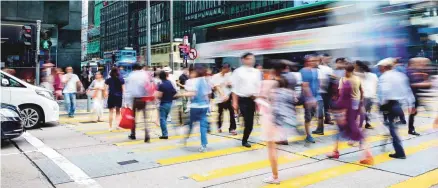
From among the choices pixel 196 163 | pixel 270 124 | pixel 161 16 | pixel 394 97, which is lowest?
pixel 196 163

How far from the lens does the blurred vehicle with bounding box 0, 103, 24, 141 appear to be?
23.3 ft

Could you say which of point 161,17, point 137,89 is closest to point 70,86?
point 137,89

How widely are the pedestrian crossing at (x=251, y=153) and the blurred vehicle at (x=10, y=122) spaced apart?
5.63 ft

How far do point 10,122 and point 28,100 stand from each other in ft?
8.46

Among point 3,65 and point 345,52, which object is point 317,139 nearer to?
point 345,52

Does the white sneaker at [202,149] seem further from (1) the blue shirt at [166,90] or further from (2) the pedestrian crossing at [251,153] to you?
(1) the blue shirt at [166,90]

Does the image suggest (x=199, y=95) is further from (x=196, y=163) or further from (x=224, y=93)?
(x=224, y=93)

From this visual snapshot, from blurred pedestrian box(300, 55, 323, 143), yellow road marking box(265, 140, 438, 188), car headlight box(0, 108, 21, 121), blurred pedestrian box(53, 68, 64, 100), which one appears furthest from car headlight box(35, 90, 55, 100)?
yellow road marking box(265, 140, 438, 188)

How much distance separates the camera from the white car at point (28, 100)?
9.40 meters

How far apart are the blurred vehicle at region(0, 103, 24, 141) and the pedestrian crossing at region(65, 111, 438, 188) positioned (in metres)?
1.71

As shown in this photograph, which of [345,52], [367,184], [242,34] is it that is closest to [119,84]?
[367,184]

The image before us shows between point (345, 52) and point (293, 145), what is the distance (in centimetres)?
658

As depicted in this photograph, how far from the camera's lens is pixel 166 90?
7.84 meters

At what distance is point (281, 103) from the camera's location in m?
4.87
